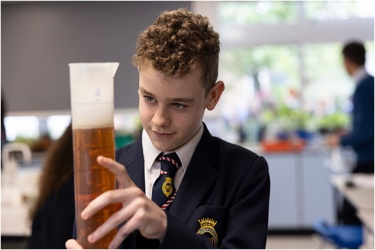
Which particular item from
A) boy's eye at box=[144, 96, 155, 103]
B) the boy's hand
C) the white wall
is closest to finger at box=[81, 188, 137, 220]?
the boy's hand

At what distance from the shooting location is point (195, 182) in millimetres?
1068

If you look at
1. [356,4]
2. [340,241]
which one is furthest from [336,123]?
[340,241]

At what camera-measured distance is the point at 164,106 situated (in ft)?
3.19

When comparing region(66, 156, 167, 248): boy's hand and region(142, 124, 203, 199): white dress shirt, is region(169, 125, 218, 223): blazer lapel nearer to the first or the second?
region(142, 124, 203, 199): white dress shirt

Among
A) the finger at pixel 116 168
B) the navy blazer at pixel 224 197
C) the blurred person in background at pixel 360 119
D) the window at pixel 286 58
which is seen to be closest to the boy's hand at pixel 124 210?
the finger at pixel 116 168

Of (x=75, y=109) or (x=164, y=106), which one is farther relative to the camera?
(x=164, y=106)

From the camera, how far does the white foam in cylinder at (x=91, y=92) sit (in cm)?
81

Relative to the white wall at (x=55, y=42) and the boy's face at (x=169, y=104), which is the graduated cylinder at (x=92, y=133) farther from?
the white wall at (x=55, y=42)

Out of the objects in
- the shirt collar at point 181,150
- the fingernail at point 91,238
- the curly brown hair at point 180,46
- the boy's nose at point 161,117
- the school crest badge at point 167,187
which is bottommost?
the fingernail at point 91,238

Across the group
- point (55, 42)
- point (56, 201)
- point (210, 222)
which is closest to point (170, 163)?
point (210, 222)

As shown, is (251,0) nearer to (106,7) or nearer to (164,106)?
(106,7)

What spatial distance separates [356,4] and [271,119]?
58.7 inches

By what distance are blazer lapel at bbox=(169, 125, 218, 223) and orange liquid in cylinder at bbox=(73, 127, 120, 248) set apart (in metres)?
0.23

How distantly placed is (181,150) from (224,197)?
0.11 metres
